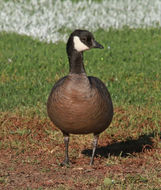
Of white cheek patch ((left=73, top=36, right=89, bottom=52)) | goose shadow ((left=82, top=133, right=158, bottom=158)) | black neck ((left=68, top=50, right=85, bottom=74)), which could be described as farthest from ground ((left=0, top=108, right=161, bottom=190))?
white cheek patch ((left=73, top=36, right=89, bottom=52))

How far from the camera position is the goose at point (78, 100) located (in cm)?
609

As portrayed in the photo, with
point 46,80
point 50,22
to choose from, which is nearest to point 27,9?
point 50,22

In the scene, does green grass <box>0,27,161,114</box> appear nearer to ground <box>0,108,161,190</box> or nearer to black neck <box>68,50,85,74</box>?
ground <box>0,108,161,190</box>

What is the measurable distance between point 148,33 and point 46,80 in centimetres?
586

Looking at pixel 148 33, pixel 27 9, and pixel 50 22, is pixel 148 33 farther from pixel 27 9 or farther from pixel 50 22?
pixel 27 9

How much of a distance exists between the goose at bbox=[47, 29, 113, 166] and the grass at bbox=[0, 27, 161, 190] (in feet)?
2.13

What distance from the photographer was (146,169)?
6.36 meters

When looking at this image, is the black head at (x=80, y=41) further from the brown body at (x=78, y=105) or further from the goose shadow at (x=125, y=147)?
the goose shadow at (x=125, y=147)

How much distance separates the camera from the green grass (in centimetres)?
989

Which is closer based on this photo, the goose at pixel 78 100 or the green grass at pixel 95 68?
the goose at pixel 78 100

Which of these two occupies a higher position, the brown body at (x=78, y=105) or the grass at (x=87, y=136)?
the brown body at (x=78, y=105)

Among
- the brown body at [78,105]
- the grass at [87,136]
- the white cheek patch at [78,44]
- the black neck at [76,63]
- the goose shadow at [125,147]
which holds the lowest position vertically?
the goose shadow at [125,147]

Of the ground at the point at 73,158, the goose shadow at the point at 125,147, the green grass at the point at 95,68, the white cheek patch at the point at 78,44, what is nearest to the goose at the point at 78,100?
the white cheek patch at the point at 78,44

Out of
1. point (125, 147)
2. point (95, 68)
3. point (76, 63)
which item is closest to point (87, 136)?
point (125, 147)
